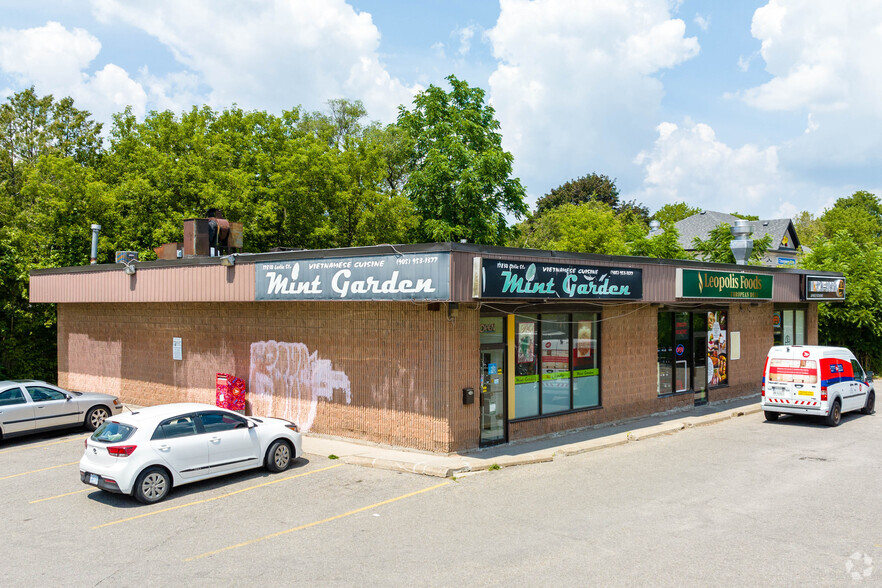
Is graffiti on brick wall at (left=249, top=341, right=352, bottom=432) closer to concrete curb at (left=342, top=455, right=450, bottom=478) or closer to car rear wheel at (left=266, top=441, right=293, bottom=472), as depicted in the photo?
concrete curb at (left=342, top=455, right=450, bottom=478)

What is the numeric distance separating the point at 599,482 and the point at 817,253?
2488 cm

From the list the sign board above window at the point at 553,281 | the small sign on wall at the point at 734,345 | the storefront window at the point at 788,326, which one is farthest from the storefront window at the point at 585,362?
the storefront window at the point at 788,326

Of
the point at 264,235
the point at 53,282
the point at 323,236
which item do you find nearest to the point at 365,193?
the point at 323,236

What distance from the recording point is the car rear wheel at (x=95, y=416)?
17422mm

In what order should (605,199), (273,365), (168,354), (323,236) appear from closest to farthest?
(273,365), (168,354), (323,236), (605,199)

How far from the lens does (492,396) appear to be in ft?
47.5

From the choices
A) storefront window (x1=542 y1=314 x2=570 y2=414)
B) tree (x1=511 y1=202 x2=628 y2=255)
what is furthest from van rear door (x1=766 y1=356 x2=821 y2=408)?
tree (x1=511 y1=202 x2=628 y2=255)

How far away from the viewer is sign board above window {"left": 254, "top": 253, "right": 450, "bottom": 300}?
1200 centimetres

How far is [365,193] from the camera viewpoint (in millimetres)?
35375

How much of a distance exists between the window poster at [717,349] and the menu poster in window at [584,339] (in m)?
6.24

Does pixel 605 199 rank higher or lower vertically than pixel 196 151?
higher

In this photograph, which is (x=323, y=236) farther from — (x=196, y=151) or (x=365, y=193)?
(x=196, y=151)

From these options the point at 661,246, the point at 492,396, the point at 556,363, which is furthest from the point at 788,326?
the point at 492,396

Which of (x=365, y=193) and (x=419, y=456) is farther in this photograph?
(x=365, y=193)
